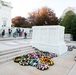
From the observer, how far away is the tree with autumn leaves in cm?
4158

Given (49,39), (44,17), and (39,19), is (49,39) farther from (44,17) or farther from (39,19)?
(44,17)

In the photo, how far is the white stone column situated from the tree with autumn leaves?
29561 mm

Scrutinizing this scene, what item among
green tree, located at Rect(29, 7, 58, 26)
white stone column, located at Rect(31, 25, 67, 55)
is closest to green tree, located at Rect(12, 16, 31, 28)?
green tree, located at Rect(29, 7, 58, 26)

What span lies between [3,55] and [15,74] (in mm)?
2648

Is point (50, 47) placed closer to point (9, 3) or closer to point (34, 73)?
point (34, 73)

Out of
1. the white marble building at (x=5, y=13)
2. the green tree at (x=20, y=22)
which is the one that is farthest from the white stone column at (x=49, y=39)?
the green tree at (x=20, y=22)

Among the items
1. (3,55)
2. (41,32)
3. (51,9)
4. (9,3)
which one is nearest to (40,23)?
(51,9)

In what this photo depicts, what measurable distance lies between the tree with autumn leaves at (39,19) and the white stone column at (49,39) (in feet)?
97.0

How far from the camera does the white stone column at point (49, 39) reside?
10453 millimetres

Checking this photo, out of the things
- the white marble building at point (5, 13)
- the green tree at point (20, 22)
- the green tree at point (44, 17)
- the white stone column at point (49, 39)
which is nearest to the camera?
the white stone column at point (49, 39)

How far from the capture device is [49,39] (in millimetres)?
10844

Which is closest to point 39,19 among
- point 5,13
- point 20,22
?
point 20,22

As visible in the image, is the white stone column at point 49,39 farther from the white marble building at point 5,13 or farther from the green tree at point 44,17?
the green tree at point 44,17

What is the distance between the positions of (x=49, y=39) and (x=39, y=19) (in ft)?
104
